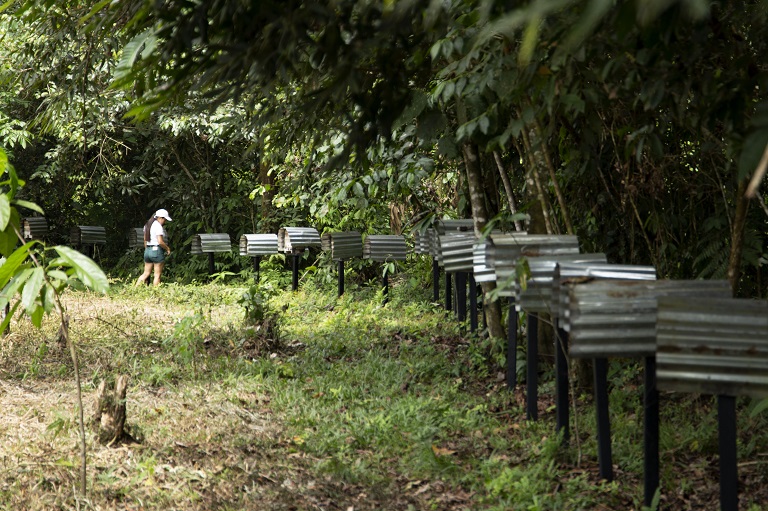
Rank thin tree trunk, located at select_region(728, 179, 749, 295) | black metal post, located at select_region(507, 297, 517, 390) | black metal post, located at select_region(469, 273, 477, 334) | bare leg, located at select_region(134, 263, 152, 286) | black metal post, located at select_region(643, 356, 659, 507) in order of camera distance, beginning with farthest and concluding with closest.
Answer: bare leg, located at select_region(134, 263, 152, 286) → black metal post, located at select_region(469, 273, 477, 334) → black metal post, located at select_region(507, 297, 517, 390) → thin tree trunk, located at select_region(728, 179, 749, 295) → black metal post, located at select_region(643, 356, 659, 507)

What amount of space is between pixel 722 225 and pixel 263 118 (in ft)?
11.8

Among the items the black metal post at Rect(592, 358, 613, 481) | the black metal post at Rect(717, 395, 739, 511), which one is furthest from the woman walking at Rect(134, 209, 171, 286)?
the black metal post at Rect(717, 395, 739, 511)

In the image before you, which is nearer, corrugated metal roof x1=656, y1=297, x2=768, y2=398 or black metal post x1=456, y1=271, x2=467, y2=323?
corrugated metal roof x1=656, y1=297, x2=768, y2=398

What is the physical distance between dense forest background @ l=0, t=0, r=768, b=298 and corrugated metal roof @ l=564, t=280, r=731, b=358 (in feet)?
2.35

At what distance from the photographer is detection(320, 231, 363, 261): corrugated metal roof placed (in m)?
11.4

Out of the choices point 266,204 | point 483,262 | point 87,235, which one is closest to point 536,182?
point 483,262

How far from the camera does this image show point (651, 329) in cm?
340

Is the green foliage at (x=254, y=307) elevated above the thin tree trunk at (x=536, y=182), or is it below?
below

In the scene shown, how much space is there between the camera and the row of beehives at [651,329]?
2961 mm

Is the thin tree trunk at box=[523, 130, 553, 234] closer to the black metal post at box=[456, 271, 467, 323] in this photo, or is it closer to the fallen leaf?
the fallen leaf

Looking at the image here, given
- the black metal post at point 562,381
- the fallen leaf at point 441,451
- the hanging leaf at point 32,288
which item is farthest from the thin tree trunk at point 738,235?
the hanging leaf at point 32,288

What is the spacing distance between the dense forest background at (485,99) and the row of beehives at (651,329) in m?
0.51

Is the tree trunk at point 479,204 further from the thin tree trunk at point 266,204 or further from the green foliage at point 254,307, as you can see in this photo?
the thin tree trunk at point 266,204

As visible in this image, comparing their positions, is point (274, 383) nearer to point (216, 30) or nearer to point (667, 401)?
point (667, 401)
